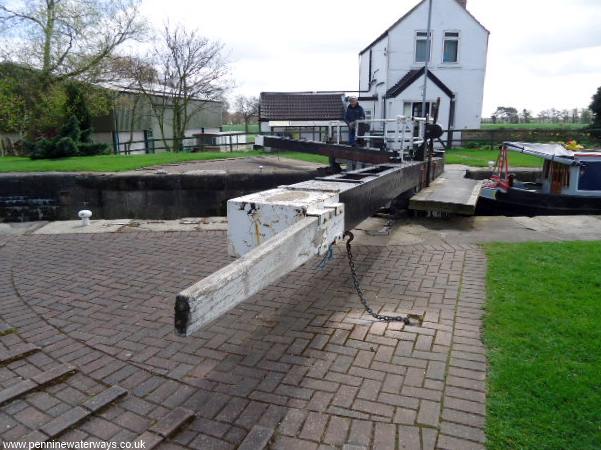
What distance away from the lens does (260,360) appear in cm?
334

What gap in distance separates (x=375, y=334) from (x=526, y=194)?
26.0 ft

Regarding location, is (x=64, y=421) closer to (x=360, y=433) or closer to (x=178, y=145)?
(x=360, y=433)

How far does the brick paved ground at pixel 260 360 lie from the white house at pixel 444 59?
19626 millimetres

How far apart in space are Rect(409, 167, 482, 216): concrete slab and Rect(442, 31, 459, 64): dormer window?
54.9 ft

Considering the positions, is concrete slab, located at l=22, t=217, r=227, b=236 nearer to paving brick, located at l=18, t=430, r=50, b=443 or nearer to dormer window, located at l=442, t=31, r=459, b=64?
paving brick, located at l=18, t=430, r=50, b=443

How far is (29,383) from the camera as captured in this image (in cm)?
302

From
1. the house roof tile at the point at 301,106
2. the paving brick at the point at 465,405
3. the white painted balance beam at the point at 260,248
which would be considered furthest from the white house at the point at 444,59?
the paving brick at the point at 465,405

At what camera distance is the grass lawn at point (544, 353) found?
8.18ft

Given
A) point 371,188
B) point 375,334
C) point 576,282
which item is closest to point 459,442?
point 375,334

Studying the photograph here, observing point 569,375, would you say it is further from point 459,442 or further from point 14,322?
point 14,322

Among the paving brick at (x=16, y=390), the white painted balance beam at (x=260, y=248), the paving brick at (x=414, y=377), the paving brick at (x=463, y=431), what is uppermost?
the white painted balance beam at (x=260, y=248)

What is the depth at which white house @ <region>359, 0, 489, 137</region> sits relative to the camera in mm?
23203

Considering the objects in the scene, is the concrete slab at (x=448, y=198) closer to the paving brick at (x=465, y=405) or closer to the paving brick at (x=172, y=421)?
the paving brick at (x=465, y=405)

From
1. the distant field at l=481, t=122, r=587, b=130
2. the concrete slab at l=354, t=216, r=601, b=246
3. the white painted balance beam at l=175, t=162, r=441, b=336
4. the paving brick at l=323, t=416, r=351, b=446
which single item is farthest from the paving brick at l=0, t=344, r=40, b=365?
the distant field at l=481, t=122, r=587, b=130
